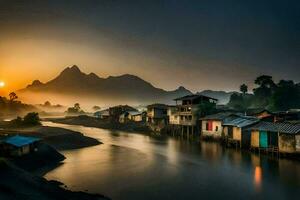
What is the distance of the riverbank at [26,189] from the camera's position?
19000 millimetres

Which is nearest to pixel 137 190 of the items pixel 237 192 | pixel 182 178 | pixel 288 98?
pixel 182 178

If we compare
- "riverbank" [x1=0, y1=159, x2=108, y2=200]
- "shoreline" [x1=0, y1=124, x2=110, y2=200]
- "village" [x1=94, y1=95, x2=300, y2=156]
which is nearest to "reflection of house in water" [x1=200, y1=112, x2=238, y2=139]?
"village" [x1=94, y1=95, x2=300, y2=156]

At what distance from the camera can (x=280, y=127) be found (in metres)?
44.4

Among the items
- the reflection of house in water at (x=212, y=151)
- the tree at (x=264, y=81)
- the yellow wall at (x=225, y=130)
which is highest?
the tree at (x=264, y=81)

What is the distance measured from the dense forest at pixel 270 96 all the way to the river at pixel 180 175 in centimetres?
4879

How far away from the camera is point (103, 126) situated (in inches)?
4882

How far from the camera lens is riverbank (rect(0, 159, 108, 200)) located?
748 inches

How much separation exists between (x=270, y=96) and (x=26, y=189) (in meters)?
104

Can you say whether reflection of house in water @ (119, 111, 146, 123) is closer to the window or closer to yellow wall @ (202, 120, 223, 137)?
yellow wall @ (202, 120, 223, 137)

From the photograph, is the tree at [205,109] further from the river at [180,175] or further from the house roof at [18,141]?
the house roof at [18,141]

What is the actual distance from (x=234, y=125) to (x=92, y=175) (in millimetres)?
31708

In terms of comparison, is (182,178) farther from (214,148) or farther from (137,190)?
(214,148)

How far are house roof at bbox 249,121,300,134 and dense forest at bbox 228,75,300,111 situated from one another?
4600 cm

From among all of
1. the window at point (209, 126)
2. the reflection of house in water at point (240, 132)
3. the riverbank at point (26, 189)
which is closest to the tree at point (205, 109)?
the window at point (209, 126)
